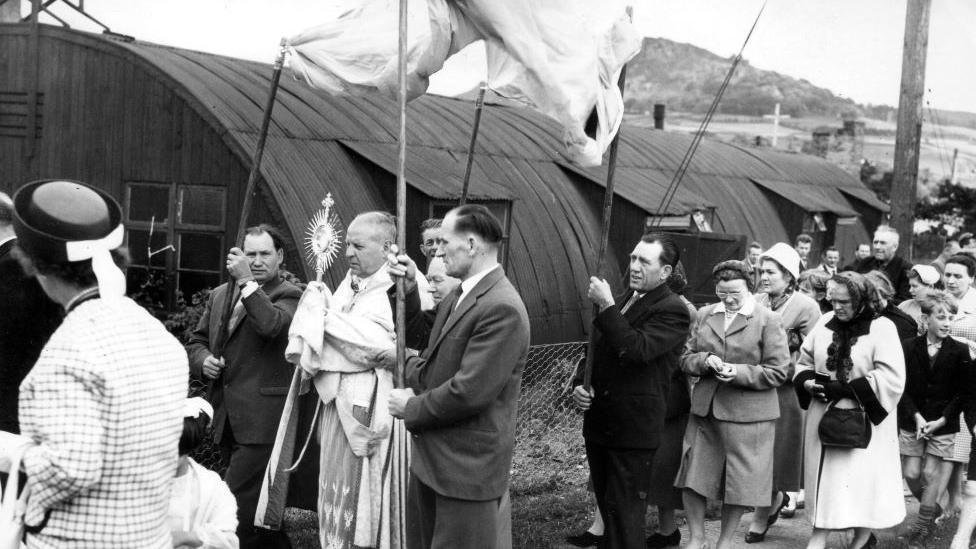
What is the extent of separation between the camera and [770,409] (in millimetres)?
6449

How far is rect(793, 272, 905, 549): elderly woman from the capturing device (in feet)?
20.4

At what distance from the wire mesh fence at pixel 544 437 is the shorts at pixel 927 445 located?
238 centimetres

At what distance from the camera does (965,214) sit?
89.3 feet

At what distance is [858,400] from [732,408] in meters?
0.73

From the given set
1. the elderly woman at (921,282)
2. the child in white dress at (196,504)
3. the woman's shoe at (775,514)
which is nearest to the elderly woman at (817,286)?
the elderly woman at (921,282)

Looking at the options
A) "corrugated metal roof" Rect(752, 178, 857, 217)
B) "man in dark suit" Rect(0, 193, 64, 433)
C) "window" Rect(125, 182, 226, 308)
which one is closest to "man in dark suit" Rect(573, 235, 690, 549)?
"man in dark suit" Rect(0, 193, 64, 433)

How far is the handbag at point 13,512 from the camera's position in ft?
9.63

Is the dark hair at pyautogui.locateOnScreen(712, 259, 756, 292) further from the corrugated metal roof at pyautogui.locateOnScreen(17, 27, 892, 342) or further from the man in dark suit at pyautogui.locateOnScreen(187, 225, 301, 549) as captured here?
the corrugated metal roof at pyautogui.locateOnScreen(17, 27, 892, 342)

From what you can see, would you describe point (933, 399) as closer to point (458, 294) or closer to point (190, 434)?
point (458, 294)

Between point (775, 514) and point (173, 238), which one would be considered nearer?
point (775, 514)

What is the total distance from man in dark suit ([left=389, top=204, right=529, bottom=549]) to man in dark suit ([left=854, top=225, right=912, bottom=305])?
268 inches

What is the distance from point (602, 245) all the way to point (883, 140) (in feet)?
171

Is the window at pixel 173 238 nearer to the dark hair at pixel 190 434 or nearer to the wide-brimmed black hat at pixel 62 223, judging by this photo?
the dark hair at pixel 190 434

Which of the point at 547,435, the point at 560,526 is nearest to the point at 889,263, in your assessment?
the point at 547,435
